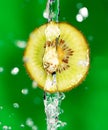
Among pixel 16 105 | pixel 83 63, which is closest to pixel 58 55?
pixel 83 63

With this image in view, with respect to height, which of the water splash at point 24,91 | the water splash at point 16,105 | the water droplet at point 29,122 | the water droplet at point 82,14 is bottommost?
the water droplet at point 29,122

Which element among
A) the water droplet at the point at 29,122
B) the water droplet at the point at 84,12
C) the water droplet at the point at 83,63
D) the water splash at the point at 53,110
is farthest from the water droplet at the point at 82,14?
the water droplet at the point at 29,122

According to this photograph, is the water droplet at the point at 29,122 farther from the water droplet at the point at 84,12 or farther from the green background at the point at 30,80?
the water droplet at the point at 84,12

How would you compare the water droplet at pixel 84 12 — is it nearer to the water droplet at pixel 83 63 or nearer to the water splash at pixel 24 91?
the water droplet at pixel 83 63

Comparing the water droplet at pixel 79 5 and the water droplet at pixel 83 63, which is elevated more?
the water droplet at pixel 79 5

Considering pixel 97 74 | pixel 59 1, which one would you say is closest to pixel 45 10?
pixel 59 1

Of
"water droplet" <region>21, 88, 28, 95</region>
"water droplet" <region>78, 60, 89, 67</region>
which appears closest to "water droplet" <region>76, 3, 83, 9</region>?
"water droplet" <region>78, 60, 89, 67</region>

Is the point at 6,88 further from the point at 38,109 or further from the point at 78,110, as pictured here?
the point at 78,110
